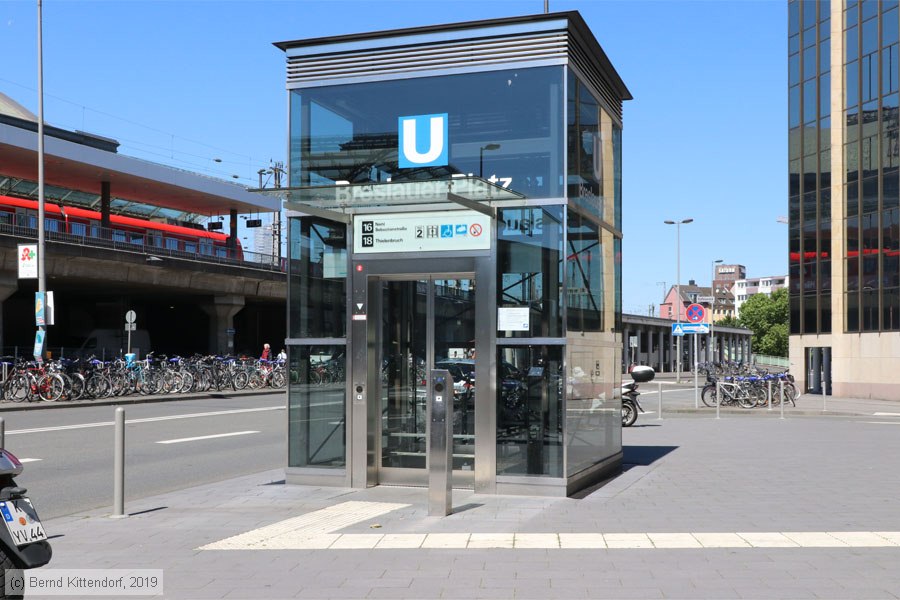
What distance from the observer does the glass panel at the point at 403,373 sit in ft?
34.9

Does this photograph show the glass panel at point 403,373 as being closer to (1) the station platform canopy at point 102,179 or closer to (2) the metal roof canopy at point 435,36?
(2) the metal roof canopy at point 435,36

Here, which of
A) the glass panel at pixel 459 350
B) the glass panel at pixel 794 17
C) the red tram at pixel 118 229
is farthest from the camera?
the glass panel at pixel 794 17

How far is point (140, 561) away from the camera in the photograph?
6.75 meters

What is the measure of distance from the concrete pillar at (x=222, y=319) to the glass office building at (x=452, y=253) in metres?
38.2

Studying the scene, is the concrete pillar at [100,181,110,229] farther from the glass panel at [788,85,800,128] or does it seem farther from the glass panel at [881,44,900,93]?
the glass panel at [881,44,900,93]

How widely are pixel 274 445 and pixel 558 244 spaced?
8.41 metres

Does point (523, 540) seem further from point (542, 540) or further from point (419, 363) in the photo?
point (419, 363)

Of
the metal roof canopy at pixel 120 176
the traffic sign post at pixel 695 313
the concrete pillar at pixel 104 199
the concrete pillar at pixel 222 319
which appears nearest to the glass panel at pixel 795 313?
the traffic sign post at pixel 695 313

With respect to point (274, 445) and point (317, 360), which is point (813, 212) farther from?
point (317, 360)

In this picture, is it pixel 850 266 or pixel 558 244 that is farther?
pixel 850 266

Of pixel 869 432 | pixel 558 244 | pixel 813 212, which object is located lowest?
pixel 869 432

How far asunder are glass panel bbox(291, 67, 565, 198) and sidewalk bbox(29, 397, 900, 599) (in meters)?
3.40

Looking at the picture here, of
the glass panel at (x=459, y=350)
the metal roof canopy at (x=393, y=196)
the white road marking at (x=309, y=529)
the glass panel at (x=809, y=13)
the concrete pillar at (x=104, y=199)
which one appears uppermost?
the glass panel at (x=809, y=13)

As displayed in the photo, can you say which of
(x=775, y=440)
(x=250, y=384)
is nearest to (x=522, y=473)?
Answer: (x=775, y=440)
